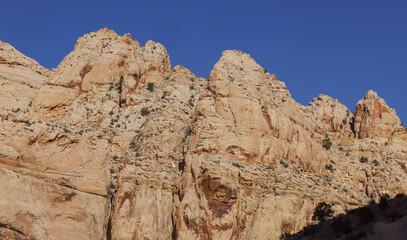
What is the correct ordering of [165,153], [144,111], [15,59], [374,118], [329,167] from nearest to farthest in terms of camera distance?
[165,153], [329,167], [144,111], [15,59], [374,118]

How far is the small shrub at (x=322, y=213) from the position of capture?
41775 mm

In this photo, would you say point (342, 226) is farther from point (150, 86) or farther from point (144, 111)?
point (150, 86)

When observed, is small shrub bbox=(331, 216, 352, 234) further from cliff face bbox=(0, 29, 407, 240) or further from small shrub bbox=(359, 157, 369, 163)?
small shrub bbox=(359, 157, 369, 163)

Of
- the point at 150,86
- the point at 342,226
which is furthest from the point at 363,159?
the point at 342,226

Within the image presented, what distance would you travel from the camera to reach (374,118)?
70.8m

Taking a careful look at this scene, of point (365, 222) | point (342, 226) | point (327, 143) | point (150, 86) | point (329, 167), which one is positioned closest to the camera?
point (365, 222)

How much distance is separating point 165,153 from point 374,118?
3274 centimetres

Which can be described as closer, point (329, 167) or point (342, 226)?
point (342, 226)

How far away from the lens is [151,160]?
166 ft

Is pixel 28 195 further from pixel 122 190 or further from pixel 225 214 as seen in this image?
pixel 225 214

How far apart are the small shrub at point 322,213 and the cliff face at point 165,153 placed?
1.50m

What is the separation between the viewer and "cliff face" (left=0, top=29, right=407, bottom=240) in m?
44.3

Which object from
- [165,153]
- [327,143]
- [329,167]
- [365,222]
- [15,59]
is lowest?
[365,222]

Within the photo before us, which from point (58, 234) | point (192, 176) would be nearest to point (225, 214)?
point (192, 176)
